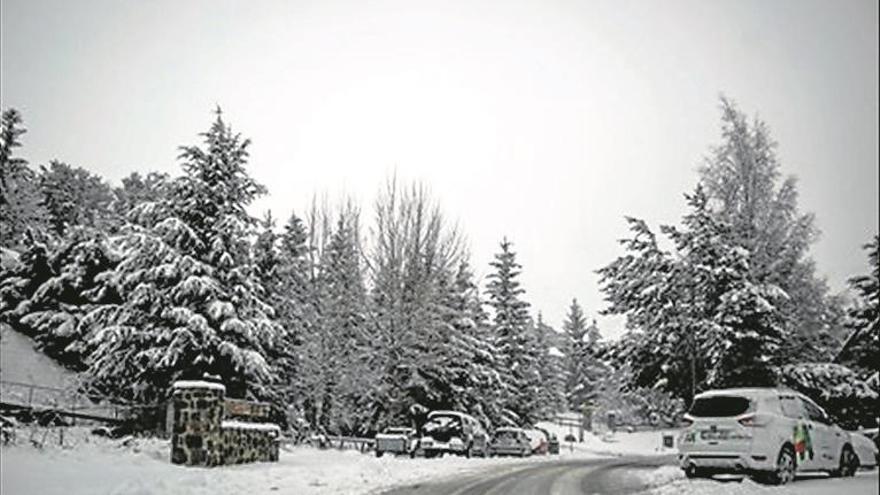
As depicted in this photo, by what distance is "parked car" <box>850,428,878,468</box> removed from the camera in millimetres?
14734

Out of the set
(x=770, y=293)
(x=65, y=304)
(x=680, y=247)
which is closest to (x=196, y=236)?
(x=65, y=304)

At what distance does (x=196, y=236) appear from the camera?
24.3 metres

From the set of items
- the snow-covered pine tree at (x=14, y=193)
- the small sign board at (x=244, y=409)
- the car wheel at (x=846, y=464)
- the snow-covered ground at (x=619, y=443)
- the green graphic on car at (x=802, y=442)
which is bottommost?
the snow-covered ground at (x=619, y=443)

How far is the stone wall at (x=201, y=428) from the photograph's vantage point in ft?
48.2

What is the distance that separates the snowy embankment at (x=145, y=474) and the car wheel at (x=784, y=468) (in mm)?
6469

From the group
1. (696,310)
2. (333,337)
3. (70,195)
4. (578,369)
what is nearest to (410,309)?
(333,337)

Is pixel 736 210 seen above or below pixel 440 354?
above

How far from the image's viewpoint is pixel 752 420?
12.6 m

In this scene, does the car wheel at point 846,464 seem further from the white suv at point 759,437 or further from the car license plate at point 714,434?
the car license plate at point 714,434

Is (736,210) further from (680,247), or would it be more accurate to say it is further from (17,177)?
(17,177)

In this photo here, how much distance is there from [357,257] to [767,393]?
25764 mm

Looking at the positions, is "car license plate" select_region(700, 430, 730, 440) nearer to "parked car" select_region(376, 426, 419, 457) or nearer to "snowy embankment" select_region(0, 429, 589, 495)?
"snowy embankment" select_region(0, 429, 589, 495)

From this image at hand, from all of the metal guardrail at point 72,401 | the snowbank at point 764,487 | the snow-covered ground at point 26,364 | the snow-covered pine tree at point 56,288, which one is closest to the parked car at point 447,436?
the metal guardrail at point 72,401

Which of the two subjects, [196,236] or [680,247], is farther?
[680,247]
